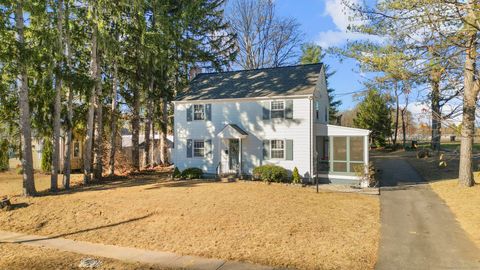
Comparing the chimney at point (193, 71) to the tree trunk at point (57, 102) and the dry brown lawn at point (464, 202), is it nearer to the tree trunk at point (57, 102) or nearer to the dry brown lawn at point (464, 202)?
the tree trunk at point (57, 102)

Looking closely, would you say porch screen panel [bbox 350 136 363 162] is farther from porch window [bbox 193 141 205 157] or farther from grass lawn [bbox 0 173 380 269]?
porch window [bbox 193 141 205 157]

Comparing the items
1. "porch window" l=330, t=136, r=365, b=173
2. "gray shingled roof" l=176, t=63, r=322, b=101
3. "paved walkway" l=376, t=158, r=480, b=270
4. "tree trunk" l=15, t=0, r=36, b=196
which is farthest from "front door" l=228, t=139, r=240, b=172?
"tree trunk" l=15, t=0, r=36, b=196

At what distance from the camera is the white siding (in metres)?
18.3

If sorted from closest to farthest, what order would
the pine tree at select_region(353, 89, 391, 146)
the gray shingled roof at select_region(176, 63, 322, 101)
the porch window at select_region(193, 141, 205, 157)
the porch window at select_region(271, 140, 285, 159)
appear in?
the porch window at select_region(271, 140, 285, 159)
the gray shingled roof at select_region(176, 63, 322, 101)
the porch window at select_region(193, 141, 205, 157)
the pine tree at select_region(353, 89, 391, 146)

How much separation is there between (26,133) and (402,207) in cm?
1604

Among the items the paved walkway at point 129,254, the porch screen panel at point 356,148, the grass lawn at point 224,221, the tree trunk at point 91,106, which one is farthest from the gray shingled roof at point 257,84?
the paved walkway at point 129,254

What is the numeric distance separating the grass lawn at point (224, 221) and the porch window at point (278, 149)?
302 cm

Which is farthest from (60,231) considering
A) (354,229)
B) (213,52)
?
(213,52)

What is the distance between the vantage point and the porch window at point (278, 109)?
18953 mm

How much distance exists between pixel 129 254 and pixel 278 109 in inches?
494

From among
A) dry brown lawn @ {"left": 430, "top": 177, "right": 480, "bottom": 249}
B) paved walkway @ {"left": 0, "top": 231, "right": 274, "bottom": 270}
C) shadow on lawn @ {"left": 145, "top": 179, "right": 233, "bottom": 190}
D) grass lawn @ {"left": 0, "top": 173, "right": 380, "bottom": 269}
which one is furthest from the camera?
shadow on lawn @ {"left": 145, "top": 179, "right": 233, "bottom": 190}

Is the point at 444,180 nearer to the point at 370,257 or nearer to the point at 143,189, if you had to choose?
the point at 370,257

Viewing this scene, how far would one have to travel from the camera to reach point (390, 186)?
1775cm

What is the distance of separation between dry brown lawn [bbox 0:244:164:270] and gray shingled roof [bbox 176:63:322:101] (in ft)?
43.8
